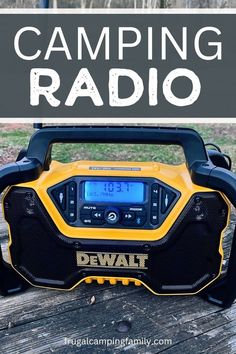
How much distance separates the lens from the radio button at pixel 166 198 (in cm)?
71

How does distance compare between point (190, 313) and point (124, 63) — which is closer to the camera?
point (190, 313)

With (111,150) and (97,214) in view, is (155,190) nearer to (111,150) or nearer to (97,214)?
(97,214)

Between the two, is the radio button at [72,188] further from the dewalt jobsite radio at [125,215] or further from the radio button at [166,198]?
the radio button at [166,198]

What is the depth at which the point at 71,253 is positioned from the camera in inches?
28.6

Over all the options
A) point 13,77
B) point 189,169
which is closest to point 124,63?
point 13,77

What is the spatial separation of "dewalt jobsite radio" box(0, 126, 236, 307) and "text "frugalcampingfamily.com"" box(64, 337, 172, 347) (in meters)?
0.10

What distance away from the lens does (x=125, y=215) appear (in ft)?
2.33

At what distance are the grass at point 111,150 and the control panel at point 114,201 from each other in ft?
6.86

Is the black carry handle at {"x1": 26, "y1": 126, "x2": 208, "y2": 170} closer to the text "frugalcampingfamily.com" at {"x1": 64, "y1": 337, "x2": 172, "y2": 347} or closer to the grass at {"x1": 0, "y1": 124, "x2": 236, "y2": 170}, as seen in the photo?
the text "frugalcampingfamily.com" at {"x1": 64, "y1": 337, "x2": 172, "y2": 347}

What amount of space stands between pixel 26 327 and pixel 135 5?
491 cm

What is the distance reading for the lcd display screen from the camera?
2.33 feet

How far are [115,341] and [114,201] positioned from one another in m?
0.19

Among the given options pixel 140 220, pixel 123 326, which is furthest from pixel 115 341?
pixel 140 220

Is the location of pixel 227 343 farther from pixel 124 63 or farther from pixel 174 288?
pixel 124 63
